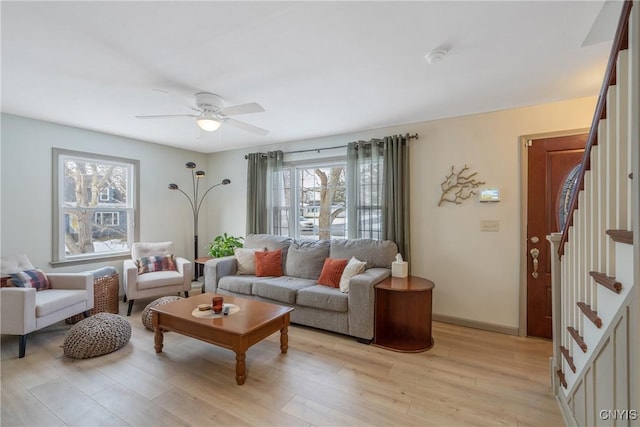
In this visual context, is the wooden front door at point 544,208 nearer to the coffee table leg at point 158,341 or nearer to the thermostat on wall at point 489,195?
the thermostat on wall at point 489,195

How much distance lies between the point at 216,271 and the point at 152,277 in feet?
2.73

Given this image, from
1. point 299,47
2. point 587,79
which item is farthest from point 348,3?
point 587,79

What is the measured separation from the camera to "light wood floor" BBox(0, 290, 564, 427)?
6.11 feet

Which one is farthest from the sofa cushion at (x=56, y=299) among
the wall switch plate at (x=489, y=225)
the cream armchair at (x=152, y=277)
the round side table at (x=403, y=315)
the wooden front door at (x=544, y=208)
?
the wooden front door at (x=544, y=208)

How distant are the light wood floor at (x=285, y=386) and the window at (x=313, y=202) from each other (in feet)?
6.12

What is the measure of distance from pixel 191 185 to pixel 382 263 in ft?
12.6

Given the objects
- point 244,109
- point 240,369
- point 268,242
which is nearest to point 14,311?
point 240,369

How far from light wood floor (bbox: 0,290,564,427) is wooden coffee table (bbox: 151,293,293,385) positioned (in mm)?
252

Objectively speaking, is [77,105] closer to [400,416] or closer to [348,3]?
[348,3]

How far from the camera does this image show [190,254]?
17.6ft

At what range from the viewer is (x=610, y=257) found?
1325 mm

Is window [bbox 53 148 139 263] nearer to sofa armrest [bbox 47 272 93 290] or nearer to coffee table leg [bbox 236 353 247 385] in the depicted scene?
sofa armrest [bbox 47 272 93 290]

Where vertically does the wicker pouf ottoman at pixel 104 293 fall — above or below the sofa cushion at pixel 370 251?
below

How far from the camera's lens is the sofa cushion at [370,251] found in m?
3.46
